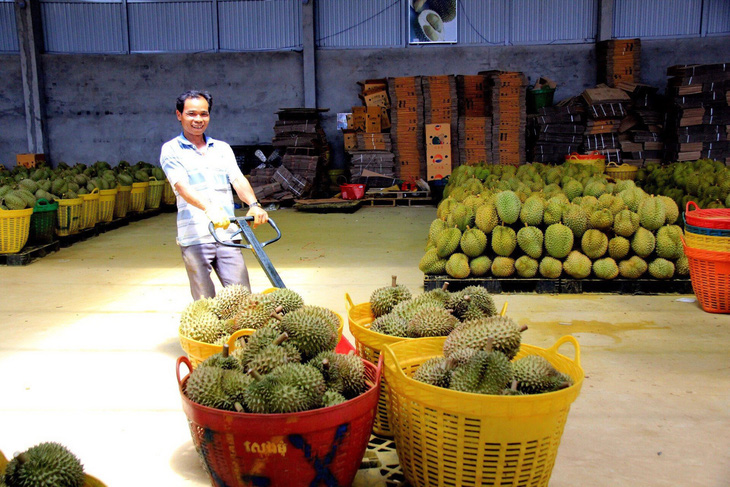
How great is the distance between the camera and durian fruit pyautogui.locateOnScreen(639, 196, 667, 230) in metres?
5.38

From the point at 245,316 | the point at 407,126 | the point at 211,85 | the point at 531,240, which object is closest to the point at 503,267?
the point at 531,240

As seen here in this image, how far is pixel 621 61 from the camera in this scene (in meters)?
13.2

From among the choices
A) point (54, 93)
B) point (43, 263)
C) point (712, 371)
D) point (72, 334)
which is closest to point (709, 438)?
point (712, 371)

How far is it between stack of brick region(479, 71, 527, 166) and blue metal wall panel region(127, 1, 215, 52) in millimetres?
6853

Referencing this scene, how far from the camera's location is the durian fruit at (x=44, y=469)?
5.50ft

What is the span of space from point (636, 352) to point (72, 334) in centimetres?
389

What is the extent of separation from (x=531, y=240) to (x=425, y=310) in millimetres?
2888

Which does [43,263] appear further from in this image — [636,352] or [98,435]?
[636,352]

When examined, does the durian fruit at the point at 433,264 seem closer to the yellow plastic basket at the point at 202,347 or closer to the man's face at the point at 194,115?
the man's face at the point at 194,115

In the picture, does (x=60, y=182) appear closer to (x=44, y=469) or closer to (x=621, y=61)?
(x=44, y=469)

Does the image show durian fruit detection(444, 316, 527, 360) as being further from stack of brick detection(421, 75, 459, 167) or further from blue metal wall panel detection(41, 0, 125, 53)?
blue metal wall panel detection(41, 0, 125, 53)

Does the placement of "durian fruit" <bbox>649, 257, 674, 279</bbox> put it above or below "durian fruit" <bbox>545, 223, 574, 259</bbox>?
below

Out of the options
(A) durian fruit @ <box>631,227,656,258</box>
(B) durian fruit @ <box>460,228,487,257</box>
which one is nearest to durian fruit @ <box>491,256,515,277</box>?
(B) durian fruit @ <box>460,228,487,257</box>

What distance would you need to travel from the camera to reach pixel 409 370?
2.52 m
